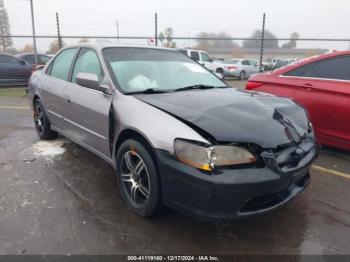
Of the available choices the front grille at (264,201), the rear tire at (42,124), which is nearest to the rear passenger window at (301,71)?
the front grille at (264,201)

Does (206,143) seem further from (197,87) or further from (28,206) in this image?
(28,206)

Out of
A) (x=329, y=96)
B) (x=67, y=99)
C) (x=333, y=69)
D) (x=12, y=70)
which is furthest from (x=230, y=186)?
(x=12, y=70)

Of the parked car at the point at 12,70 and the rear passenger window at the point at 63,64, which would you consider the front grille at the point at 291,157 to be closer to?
the rear passenger window at the point at 63,64

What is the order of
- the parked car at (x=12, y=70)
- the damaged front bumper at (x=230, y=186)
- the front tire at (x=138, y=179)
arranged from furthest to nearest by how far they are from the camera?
the parked car at (x=12, y=70), the front tire at (x=138, y=179), the damaged front bumper at (x=230, y=186)

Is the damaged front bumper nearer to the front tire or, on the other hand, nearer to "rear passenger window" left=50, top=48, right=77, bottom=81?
the front tire

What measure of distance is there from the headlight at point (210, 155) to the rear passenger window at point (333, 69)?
288 centimetres

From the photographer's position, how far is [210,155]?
242 centimetres

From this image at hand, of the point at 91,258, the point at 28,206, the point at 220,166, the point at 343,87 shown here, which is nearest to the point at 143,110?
the point at 220,166

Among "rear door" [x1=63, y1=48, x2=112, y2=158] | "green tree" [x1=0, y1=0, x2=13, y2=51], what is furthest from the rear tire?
"green tree" [x1=0, y1=0, x2=13, y2=51]

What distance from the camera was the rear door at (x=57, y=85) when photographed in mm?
4422

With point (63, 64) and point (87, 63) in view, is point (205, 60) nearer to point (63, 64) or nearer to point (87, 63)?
point (63, 64)

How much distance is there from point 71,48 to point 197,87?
1.98 m

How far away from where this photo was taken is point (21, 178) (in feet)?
12.9

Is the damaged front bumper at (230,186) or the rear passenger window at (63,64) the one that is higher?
the rear passenger window at (63,64)
